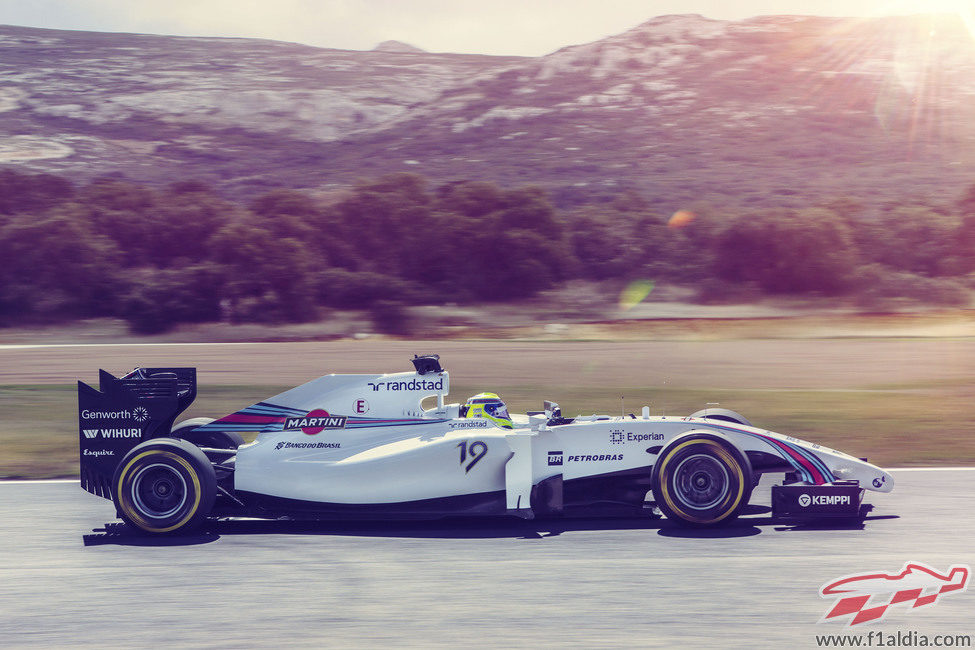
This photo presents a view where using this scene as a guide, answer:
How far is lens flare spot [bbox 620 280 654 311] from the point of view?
32.0m

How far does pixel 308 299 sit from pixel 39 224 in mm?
Result: 9943

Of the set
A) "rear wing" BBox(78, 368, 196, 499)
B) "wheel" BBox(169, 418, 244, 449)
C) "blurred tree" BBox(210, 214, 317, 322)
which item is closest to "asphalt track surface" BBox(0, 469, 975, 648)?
"rear wing" BBox(78, 368, 196, 499)

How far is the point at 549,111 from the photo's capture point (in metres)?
59.6

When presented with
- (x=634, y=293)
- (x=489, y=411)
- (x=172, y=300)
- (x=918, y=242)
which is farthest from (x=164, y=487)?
(x=918, y=242)

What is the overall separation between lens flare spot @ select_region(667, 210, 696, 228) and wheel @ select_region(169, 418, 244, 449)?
30.9 m

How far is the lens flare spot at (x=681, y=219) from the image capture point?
38941mm

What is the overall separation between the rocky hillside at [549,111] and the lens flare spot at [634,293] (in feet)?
40.2

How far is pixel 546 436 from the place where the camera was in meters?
7.46

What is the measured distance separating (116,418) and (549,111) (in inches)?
2115

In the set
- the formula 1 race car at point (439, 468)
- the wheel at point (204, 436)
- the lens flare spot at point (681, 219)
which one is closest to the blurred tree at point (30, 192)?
the lens flare spot at point (681, 219)

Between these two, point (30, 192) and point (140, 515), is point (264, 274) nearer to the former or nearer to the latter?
point (30, 192)

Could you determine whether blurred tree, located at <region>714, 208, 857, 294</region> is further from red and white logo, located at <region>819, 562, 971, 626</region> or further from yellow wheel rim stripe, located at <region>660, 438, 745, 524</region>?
red and white logo, located at <region>819, 562, 971, 626</region>

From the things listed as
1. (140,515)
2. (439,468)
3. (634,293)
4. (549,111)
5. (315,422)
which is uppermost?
(549,111)

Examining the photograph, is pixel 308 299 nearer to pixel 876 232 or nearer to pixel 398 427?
pixel 876 232
